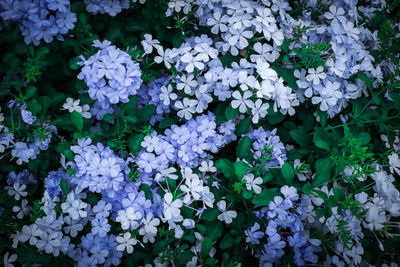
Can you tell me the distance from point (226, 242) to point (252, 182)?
38 centimetres

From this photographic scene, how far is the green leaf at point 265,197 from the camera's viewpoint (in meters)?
1.56

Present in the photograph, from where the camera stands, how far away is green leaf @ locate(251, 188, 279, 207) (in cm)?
156

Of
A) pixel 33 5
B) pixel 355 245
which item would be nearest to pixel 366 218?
pixel 355 245

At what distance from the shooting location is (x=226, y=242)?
62.6 inches

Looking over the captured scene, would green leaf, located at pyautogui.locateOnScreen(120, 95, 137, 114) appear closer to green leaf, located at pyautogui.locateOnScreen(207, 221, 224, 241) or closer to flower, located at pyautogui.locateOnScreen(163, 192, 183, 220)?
flower, located at pyautogui.locateOnScreen(163, 192, 183, 220)

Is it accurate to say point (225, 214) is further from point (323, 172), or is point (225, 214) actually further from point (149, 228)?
point (323, 172)

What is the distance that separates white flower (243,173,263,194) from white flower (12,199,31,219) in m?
1.32

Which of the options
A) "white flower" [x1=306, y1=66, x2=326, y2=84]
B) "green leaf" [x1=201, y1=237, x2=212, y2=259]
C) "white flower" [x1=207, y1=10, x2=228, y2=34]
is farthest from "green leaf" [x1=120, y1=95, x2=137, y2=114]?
"white flower" [x1=306, y1=66, x2=326, y2=84]

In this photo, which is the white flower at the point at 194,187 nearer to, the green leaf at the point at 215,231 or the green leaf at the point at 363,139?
the green leaf at the point at 215,231

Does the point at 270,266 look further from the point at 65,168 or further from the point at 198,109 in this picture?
the point at 65,168

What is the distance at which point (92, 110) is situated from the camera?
1.73 m

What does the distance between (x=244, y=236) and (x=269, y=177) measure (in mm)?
376

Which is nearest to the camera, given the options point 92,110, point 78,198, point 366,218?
point 366,218

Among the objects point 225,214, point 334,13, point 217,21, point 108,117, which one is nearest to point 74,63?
point 108,117
